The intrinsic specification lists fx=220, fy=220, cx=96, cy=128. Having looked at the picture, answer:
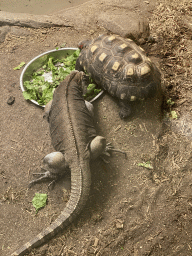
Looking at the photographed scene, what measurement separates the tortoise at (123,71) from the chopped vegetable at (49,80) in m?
0.50

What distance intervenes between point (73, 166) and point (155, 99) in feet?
8.11

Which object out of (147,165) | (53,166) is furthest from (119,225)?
(53,166)

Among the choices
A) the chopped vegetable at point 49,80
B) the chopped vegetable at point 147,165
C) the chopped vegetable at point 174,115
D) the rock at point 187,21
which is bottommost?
the chopped vegetable at point 147,165

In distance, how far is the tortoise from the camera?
4.61 m

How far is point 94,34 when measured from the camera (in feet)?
21.8

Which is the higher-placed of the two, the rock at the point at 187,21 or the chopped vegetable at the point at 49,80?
the rock at the point at 187,21

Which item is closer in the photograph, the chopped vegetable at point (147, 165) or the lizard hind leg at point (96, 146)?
the lizard hind leg at point (96, 146)

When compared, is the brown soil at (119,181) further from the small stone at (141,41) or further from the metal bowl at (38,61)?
the small stone at (141,41)

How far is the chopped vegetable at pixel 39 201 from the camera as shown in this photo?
409 centimetres

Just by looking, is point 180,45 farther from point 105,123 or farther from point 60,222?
point 60,222

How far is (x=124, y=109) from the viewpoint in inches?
192

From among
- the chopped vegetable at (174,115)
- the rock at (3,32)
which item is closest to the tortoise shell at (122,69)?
the chopped vegetable at (174,115)

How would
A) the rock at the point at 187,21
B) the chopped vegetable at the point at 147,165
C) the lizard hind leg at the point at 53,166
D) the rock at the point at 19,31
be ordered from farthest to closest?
the rock at the point at 19,31 → the rock at the point at 187,21 → the chopped vegetable at the point at 147,165 → the lizard hind leg at the point at 53,166

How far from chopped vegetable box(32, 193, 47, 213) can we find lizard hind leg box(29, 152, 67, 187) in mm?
283
